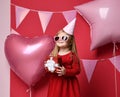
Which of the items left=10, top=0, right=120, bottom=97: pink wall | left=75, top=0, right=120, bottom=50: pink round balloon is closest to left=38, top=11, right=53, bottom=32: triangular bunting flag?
left=10, top=0, right=120, bottom=97: pink wall

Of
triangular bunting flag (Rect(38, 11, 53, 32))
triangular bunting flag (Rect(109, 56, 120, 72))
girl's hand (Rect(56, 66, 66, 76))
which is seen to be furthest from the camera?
triangular bunting flag (Rect(38, 11, 53, 32))

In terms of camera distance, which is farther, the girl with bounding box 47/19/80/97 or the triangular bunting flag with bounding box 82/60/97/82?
the triangular bunting flag with bounding box 82/60/97/82

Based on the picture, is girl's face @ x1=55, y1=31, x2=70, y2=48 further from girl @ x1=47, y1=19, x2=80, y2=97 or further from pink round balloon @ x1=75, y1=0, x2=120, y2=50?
pink round balloon @ x1=75, y1=0, x2=120, y2=50

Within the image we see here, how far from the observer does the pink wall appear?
1196 mm

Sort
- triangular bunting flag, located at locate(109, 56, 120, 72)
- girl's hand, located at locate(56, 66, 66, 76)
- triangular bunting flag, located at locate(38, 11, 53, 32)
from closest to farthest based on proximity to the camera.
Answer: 1. girl's hand, located at locate(56, 66, 66, 76)
2. triangular bunting flag, located at locate(109, 56, 120, 72)
3. triangular bunting flag, located at locate(38, 11, 53, 32)

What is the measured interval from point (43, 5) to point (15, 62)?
31cm

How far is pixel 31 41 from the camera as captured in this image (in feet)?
4.09

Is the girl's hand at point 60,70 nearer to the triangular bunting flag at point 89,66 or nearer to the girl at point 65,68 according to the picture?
the girl at point 65,68

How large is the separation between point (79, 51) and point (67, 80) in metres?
0.25

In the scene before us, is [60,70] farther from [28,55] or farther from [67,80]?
[28,55]

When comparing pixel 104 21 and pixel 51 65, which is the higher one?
pixel 104 21

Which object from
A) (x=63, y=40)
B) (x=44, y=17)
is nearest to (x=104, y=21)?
(x=63, y=40)

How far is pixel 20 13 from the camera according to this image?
1.35 meters

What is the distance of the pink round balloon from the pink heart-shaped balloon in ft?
0.68
